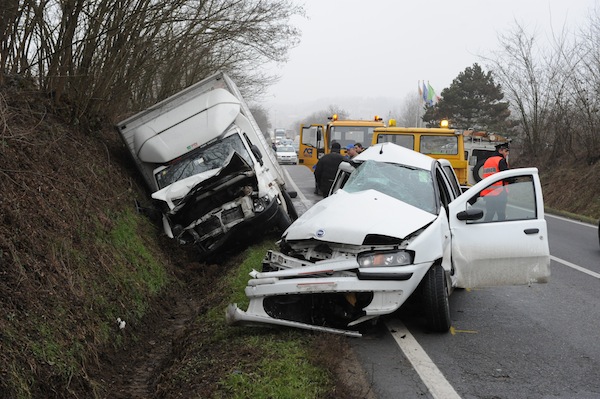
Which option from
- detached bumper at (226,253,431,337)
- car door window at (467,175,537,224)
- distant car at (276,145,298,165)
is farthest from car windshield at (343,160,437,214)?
distant car at (276,145,298,165)

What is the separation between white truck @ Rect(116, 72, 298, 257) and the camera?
9852 millimetres

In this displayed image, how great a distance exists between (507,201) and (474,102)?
1939 inches

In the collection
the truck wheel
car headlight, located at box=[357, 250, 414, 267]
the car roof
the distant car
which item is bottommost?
the distant car

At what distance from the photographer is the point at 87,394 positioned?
4926 mm

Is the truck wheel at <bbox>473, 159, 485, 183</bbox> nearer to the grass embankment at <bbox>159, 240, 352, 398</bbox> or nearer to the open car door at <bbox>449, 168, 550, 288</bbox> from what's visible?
the open car door at <bbox>449, 168, 550, 288</bbox>

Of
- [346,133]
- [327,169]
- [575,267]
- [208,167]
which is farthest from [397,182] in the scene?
[346,133]

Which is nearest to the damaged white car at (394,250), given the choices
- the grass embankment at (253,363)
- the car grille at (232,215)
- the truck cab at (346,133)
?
the grass embankment at (253,363)

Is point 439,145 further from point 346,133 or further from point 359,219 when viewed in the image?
point 359,219

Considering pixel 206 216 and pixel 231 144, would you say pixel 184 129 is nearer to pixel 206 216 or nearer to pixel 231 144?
pixel 231 144

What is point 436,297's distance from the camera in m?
6.11

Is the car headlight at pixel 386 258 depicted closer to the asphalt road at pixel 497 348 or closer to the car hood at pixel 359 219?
the car hood at pixel 359 219

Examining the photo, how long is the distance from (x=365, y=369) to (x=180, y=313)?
3250mm

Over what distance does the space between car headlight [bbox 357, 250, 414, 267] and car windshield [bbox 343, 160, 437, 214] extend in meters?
1.03

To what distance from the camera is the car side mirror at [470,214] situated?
6.82 m
